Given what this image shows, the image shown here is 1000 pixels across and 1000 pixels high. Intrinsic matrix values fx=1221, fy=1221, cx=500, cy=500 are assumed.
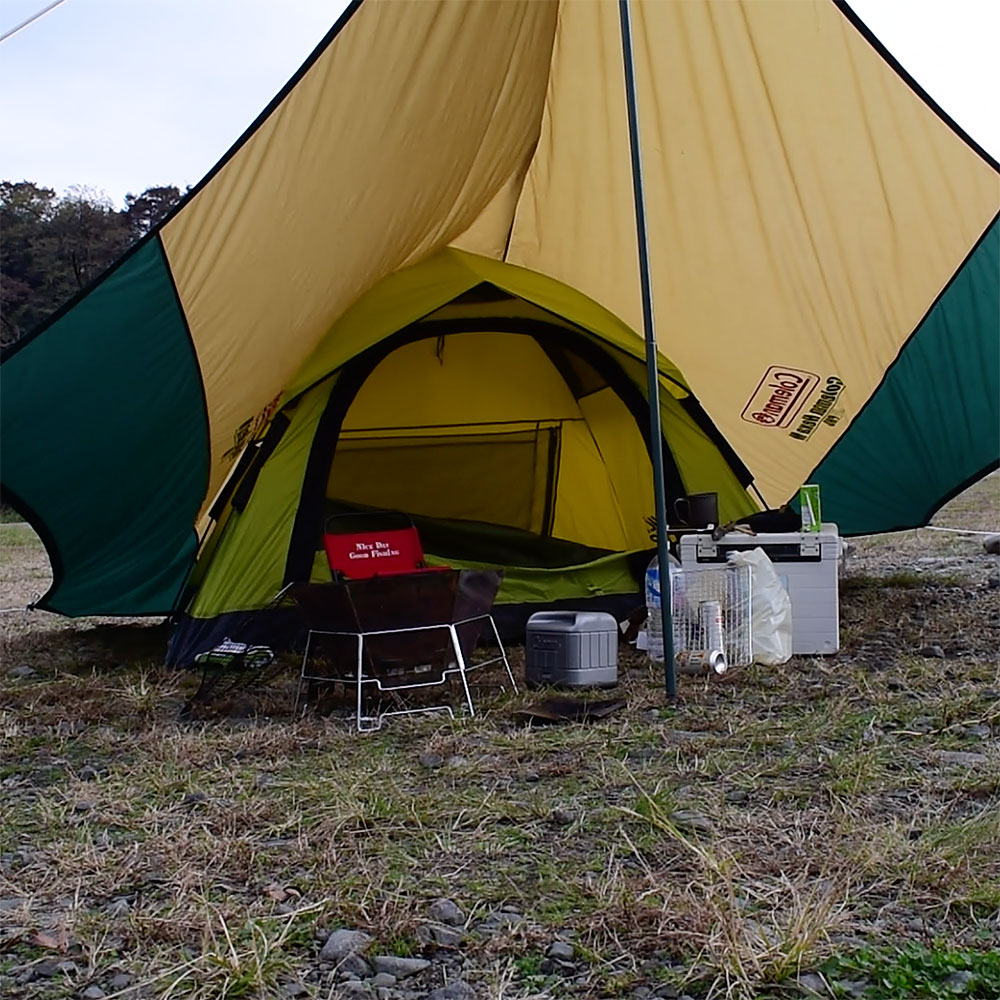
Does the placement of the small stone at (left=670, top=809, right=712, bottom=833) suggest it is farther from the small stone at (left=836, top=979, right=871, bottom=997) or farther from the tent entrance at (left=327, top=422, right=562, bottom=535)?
the tent entrance at (left=327, top=422, right=562, bottom=535)

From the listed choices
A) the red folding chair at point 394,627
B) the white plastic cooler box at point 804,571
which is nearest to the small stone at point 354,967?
the red folding chair at point 394,627

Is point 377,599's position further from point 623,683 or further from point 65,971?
point 65,971

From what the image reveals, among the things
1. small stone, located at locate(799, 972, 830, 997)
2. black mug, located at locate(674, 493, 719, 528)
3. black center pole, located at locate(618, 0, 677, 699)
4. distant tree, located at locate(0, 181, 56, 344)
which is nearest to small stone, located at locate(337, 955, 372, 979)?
small stone, located at locate(799, 972, 830, 997)

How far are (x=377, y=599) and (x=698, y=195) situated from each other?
8.61 ft

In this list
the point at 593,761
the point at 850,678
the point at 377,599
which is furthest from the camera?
the point at 850,678

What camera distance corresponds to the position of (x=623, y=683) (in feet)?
14.7

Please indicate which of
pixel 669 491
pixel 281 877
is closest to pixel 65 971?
pixel 281 877

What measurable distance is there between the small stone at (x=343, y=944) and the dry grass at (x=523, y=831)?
0.03m

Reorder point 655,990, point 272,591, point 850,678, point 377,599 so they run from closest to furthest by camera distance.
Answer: point 655,990
point 377,599
point 850,678
point 272,591

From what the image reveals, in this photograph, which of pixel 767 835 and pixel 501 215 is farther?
pixel 501 215

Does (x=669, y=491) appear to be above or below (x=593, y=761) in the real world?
above

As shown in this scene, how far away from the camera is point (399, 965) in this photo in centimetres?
207

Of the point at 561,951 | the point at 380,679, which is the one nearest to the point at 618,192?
the point at 380,679

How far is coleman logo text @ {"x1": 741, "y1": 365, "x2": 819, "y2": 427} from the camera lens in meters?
5.89
